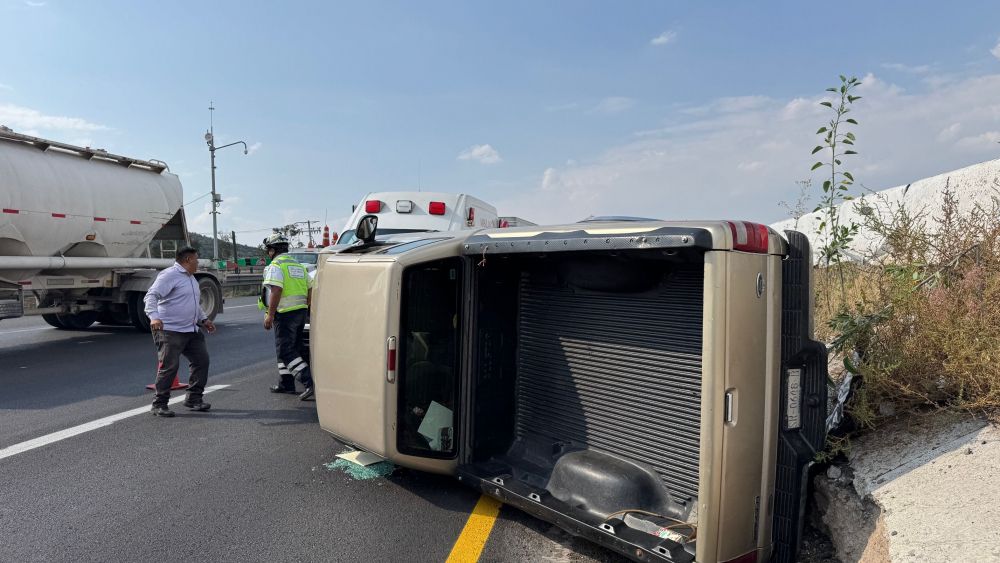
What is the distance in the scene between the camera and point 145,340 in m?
10.4

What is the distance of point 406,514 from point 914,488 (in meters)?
2.54

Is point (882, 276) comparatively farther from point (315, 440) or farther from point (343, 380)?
point (315, 440)

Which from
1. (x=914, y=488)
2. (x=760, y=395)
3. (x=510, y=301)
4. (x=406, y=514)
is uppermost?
(x=510, y=301)

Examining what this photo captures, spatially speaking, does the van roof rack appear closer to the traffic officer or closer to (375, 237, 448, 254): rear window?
the traffic officer

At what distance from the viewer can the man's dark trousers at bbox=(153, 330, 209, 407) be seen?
18.8 feet

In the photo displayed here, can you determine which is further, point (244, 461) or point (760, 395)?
point (244, 461)

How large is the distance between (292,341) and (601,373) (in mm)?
3741

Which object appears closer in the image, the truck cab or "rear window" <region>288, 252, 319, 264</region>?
the truck cab

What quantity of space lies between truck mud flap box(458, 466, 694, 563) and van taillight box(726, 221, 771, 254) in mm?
1301

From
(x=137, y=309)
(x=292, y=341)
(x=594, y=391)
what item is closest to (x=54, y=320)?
(x=137, y=309)

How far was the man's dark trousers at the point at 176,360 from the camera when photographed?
574 cm

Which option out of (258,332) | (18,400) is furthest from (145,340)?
(18,400)

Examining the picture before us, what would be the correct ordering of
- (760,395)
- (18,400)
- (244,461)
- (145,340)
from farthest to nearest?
(145,340), (18,400), (244,461), (760,395)

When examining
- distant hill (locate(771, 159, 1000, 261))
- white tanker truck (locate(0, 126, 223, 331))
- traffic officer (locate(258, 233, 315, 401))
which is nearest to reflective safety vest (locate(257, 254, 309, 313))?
traffic officer (locate(258, 233, 315, 401))
